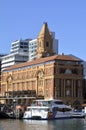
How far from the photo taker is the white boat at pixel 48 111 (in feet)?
484

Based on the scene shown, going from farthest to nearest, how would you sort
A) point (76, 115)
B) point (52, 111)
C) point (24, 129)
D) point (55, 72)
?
point (55, 72) → point (76, 115) → point (52, 111) → point (24, 129)

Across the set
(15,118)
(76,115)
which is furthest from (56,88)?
(15,118)

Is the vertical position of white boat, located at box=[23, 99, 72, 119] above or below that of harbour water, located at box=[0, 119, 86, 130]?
above

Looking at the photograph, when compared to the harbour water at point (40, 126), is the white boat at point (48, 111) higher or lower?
higher

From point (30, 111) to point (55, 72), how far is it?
4110 cm

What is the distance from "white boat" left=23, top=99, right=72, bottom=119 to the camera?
484ft

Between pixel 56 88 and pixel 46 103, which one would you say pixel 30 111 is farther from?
pixel 56 88

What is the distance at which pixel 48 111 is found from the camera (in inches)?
5827

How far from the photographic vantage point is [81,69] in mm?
193750

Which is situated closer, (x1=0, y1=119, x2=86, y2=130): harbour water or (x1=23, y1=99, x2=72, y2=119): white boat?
(x1=0, y1=119, x2=86, y2=130): harbour water

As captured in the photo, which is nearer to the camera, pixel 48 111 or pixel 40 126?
pixel 40 126

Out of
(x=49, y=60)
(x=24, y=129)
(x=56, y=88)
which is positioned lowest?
(x=24, y=129)

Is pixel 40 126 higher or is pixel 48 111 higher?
pixel 48 111

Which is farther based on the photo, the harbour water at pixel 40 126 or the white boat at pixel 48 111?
the white boat at pixel 48 111
